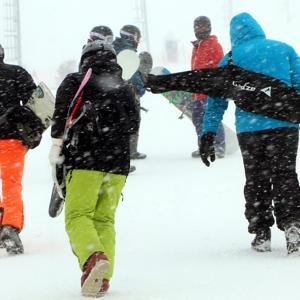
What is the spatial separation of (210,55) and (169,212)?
352 cm

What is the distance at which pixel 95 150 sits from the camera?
3562 millimetres

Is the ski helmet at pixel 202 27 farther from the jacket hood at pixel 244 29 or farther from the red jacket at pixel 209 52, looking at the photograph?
the jacket hood at pixel 244 29

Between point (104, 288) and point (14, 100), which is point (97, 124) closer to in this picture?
point (104, 288)

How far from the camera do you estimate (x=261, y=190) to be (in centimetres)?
439

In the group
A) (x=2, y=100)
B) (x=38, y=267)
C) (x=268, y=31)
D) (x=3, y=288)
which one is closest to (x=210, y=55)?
(x=2, y=100)

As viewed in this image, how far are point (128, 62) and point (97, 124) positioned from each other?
525cm

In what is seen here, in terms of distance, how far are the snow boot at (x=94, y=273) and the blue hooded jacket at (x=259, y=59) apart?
1.60 meters

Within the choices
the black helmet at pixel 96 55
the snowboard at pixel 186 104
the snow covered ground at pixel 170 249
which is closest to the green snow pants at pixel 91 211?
A: the snow covered ground at pixel 170 249

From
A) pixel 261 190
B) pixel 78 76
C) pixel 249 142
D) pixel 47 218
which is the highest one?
pixel 78 76

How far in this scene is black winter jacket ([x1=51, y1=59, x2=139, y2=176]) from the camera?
3541mm

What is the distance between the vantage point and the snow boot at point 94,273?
125 inches

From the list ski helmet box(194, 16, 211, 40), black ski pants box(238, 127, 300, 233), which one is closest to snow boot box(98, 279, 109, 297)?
black ski pants box(238, 127, 300, 233)

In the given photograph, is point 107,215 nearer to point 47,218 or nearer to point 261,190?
point 261,190

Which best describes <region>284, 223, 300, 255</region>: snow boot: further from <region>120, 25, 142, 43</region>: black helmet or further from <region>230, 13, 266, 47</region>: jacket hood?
<region>120, 25, 142, 43</region>: black helmet
